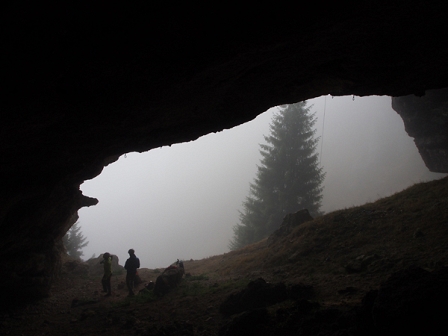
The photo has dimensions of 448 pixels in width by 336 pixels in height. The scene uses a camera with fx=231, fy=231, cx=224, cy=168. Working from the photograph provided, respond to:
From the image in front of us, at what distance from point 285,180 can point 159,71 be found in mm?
24010

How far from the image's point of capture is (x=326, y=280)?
7.25 meters

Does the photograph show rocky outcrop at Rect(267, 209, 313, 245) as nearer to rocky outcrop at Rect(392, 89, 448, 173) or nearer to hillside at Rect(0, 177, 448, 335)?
hillside at Rect(0, 177, 448, 335)

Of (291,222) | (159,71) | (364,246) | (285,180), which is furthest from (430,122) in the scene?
(159,71)

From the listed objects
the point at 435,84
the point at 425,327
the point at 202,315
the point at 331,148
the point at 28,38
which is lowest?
the point at 202,315

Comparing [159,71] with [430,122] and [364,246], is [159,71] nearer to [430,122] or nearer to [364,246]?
[364,246]

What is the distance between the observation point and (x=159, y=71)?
4.45 meters

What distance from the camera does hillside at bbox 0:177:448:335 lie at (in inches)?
140

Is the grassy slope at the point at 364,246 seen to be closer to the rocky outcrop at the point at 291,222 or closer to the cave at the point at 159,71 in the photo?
the rocky outcrop at the point at 291,222

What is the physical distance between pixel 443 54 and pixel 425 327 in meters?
6.41

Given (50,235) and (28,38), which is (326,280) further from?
(50,235)

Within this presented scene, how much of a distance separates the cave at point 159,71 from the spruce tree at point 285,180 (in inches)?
750

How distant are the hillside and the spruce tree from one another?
13.2 metres

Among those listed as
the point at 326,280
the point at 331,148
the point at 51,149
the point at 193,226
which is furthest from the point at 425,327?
the point at 193,226

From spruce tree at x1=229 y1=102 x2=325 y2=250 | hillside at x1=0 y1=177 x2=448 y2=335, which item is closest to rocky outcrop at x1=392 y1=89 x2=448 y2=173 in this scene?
hillside at x1=0 y1=177 x2=448 y2=335
